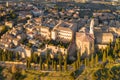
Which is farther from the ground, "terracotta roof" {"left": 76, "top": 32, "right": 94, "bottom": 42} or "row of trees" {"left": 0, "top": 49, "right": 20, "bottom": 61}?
"terracotta roof" {"left": 76, "top": 32, "right": 94, "bottom": 42}

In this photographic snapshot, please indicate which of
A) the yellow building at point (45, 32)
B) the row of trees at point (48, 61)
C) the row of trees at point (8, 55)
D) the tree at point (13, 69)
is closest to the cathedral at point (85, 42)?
the row of trees at point (48, 61)

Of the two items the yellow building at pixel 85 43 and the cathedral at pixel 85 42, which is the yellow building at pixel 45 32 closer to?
the cathedral at pixel 85 42

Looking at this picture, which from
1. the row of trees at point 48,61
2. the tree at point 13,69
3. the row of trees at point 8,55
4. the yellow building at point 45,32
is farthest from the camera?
the yellow building at point 45,32

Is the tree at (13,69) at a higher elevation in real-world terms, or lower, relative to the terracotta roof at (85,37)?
→ lower

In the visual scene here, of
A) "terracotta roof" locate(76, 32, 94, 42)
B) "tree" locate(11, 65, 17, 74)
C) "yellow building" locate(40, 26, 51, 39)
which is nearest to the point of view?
"tree" locate(11, 65, 17, 74)

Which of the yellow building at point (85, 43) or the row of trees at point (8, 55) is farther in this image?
the yellow building at point (85, 43)

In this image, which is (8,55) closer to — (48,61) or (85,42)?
(48,61)

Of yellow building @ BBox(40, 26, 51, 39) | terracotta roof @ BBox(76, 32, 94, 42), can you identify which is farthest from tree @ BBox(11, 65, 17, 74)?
terracotta roof @ BBox(76, 32, 94, 42)

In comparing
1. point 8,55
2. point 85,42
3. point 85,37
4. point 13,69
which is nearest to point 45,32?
point 85,37

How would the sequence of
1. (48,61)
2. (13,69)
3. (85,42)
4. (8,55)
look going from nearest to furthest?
1. (13,69)
2. (48,61)
3. (8,55)
4. (85,42)

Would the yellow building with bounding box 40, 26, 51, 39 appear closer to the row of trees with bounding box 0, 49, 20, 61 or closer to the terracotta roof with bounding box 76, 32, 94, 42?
the terracotta roof with bounding box 76, 32, 94, 42

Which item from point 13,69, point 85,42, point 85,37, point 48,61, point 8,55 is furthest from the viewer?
point 85,37

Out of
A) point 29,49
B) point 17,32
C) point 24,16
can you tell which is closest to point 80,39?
point 29,49
